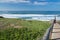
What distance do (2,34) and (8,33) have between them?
0.38 meters

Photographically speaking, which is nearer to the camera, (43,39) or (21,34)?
(43,39)

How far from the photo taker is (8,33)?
13594mm

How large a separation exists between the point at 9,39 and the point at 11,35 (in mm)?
593

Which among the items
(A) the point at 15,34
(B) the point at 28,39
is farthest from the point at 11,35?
(B) the point at 28,39

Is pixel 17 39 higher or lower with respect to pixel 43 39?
lower

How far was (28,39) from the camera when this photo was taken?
12492 mm

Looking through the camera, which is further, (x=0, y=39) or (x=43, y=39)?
(x=0, y=39)

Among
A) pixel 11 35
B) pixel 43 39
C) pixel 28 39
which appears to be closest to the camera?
pixel 43 39

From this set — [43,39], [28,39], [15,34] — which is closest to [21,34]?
[15,34]

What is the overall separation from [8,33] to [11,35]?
327 millimetres

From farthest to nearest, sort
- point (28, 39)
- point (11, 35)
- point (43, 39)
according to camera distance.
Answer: point (11, 35)
point (28, 39)
point (43, 39)

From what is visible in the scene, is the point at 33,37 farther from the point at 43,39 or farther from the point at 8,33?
the point at 43,39

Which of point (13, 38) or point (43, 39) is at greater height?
point (43, 39)

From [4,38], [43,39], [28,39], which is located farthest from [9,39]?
[43,39]
